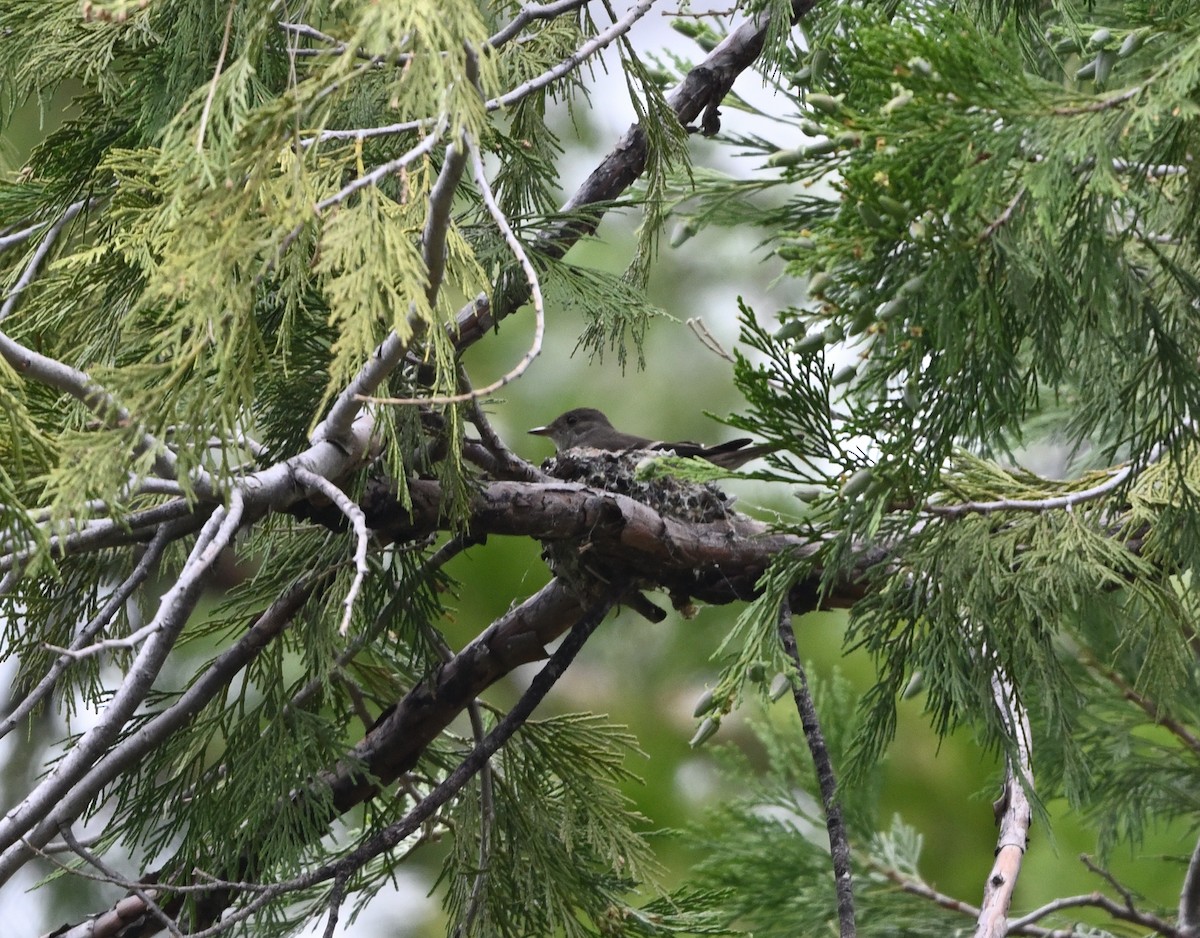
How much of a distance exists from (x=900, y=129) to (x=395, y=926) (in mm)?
6286

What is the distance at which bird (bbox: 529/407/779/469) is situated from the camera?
13.2 feet

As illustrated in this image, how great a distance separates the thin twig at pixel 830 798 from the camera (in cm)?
258

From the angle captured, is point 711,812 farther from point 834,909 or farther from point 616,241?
point 616,241

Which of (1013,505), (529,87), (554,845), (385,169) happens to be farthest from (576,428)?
(385,169)

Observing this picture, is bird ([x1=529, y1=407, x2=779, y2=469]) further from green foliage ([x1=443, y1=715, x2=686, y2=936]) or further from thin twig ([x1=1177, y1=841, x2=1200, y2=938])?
thin twig ([x1=1177, y1=841, x2=1200, y2=938])

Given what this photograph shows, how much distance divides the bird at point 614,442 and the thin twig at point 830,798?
867 millimetres

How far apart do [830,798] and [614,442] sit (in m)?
2.59

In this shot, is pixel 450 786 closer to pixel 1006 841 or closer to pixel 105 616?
pixel 105 616

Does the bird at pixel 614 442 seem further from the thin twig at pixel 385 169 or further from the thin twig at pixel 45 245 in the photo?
the thin twig at pixel 385 169

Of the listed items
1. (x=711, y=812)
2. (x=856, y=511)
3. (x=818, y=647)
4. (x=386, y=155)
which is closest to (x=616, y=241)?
(x=818, y=647)

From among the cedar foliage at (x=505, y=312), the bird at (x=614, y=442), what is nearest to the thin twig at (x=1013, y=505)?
the cedar foliage at (x=505, y=312)

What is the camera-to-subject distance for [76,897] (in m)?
6.30

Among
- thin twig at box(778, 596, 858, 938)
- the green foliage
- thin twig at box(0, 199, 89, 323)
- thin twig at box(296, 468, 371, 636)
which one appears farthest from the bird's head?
thin twig at box(296, 468, 371, 636)

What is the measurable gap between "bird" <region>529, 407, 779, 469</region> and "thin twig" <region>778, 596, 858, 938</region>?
87 cm
